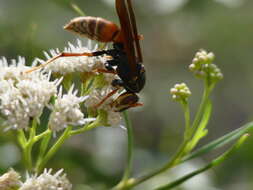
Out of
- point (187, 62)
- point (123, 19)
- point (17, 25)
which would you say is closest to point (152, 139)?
point (187, 62)

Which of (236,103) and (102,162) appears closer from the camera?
(102,162)

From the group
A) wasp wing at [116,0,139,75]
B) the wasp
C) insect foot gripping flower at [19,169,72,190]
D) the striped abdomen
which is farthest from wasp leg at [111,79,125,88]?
insect foot gripping flower at [19,169,72,190]

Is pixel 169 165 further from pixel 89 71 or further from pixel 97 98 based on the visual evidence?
pixel 89 71

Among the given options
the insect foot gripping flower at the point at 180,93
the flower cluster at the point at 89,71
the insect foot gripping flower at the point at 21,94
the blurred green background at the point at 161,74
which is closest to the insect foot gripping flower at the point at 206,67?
the insect foot gripping flower at the point at 180,93

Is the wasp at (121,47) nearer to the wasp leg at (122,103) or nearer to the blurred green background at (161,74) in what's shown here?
the wasp leg at (122,103)

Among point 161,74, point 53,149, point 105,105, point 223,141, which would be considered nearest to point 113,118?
point 105,105

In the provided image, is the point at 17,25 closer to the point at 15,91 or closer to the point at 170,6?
the point at 170,6

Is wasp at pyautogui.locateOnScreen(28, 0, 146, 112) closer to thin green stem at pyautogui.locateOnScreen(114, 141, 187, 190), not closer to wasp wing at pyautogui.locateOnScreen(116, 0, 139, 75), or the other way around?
wasp wing at pyautogui.locateOnScreen(116, 0, 139, 75)
